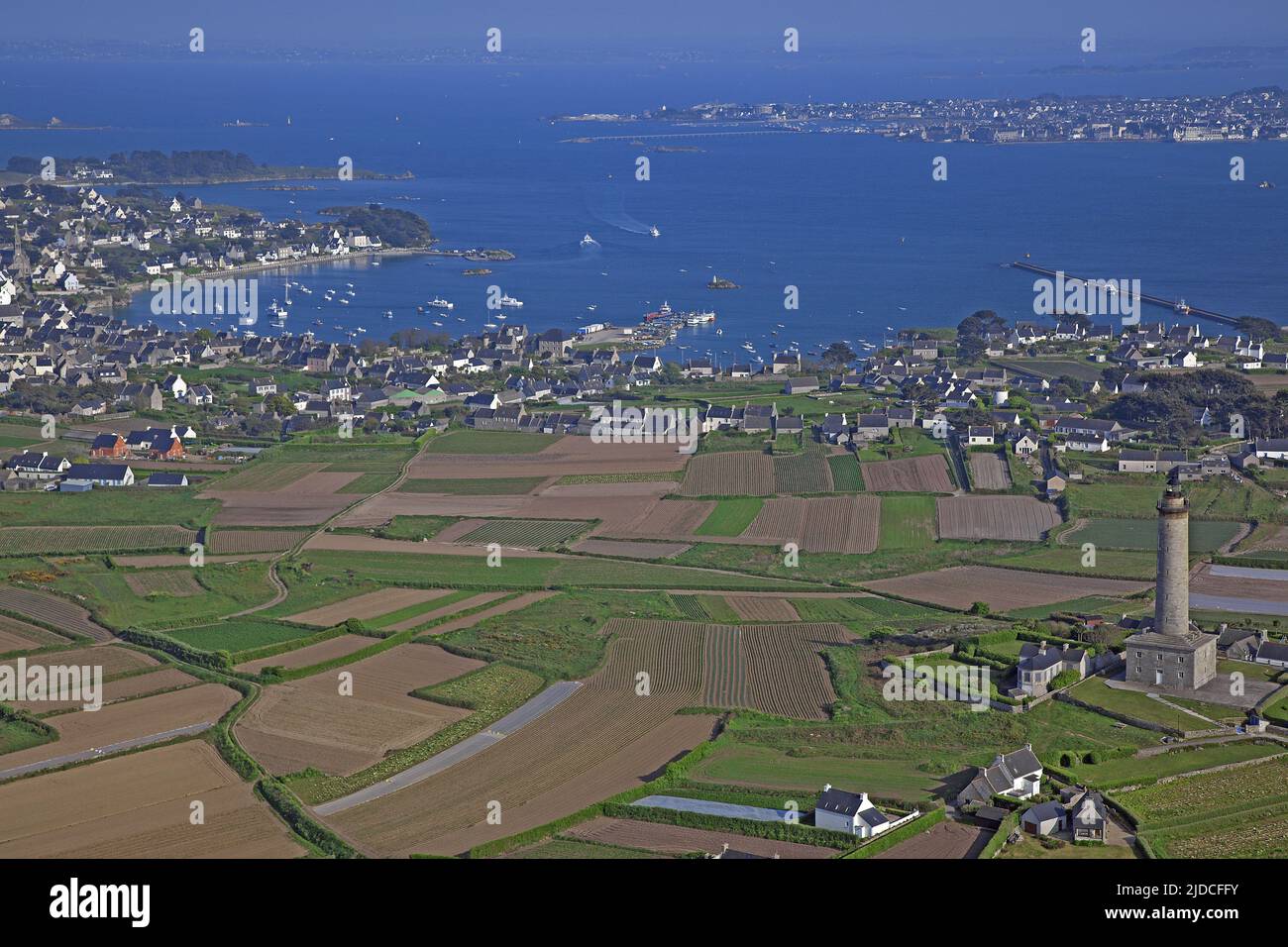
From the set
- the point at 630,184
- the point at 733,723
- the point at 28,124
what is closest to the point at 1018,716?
the point at 733,723

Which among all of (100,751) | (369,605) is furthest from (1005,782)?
(369,605)

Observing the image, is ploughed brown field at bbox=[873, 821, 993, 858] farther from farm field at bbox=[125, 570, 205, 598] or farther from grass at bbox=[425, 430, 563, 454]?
grass at bbox=[425, 430, 563, 454]

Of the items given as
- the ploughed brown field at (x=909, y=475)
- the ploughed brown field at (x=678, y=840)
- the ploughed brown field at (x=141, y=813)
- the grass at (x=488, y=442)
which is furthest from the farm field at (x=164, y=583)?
the ploughed brown field at (x=909, y=475)

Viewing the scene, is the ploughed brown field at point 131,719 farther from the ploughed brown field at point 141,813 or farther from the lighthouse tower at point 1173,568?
the lighthouse tower at point 1173,568
